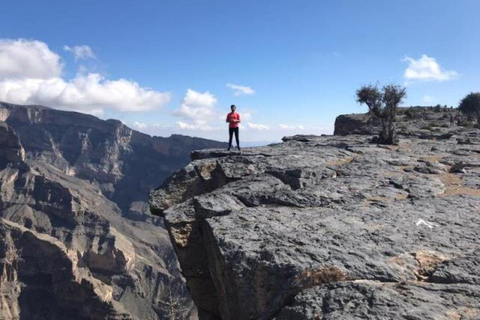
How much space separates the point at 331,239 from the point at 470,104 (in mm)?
87120

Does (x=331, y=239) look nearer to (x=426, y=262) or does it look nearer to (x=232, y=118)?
(x=426, y=262)

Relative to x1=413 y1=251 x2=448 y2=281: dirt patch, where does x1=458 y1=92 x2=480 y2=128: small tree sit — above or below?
→ above

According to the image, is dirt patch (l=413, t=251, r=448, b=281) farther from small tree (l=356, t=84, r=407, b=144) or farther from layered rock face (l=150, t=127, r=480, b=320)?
small tree (l=356, t=84, r=407, b=144)

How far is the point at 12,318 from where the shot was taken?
149m

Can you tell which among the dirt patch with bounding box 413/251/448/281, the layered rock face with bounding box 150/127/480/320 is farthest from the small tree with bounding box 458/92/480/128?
the dirt patch with bounding box 413/251/448/281

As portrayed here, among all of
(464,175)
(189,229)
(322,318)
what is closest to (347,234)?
(322,318)

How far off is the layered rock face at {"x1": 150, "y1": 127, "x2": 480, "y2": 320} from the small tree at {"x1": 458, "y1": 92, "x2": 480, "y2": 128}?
6979 cm

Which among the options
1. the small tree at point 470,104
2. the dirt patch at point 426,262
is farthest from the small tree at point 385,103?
the small tree at point 470,104

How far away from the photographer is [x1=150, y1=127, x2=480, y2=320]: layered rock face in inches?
323

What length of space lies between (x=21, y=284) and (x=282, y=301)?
208 m

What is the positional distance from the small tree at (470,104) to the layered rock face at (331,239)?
69793 mm

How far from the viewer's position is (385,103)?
43750mm

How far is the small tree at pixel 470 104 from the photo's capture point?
82.2m

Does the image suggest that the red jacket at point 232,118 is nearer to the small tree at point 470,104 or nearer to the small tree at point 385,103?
the small tree at point 385,103
